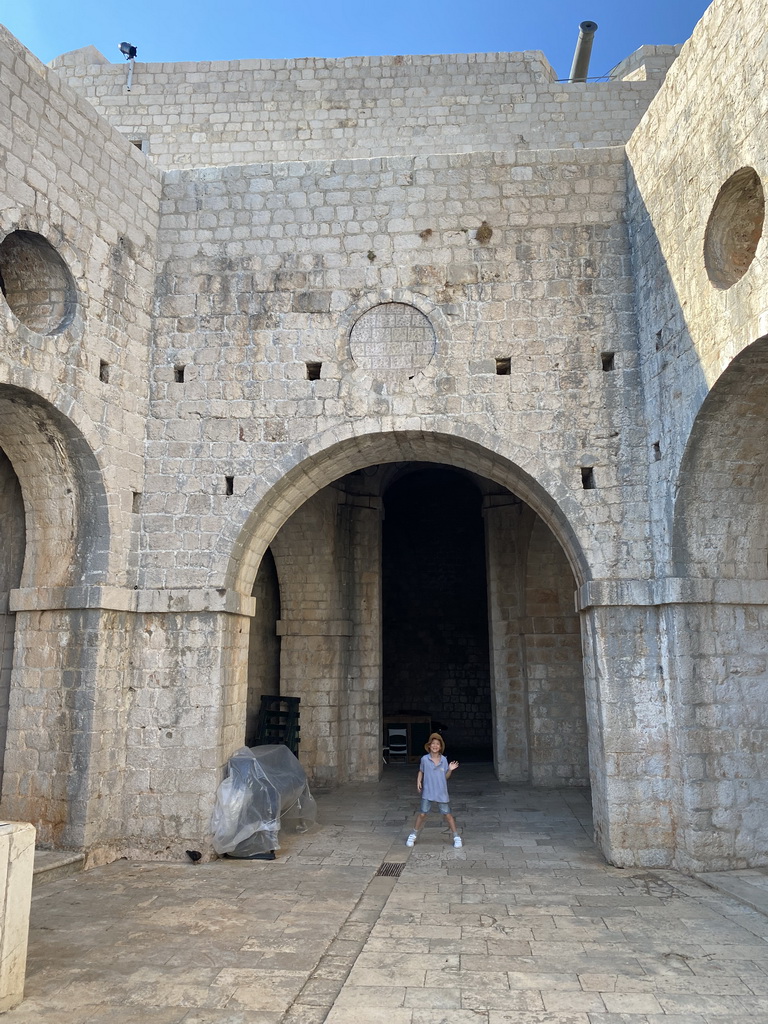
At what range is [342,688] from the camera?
1137cm

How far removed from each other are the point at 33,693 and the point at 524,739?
7187 millimetres

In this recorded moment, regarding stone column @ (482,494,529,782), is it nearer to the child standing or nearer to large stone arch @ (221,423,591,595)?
large stone arch @ (221,423,591,595)

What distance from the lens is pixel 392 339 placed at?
7.80 metres

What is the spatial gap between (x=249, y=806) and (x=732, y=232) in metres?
6.91

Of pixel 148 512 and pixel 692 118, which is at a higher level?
pixel 692 118

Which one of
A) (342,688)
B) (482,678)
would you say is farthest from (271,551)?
(482,678)

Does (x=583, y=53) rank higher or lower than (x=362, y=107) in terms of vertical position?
higher

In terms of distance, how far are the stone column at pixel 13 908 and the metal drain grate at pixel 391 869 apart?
10.9ft

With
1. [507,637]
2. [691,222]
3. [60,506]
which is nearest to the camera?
[691,222]

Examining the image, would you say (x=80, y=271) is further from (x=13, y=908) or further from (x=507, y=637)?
(x=507, y=637)

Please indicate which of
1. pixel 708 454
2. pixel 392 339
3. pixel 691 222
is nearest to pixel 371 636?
pixel 392 339

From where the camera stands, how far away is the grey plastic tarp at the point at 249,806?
278 inches

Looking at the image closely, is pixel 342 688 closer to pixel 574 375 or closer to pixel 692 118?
pixel 574 375

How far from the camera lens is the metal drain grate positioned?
21.5ft
